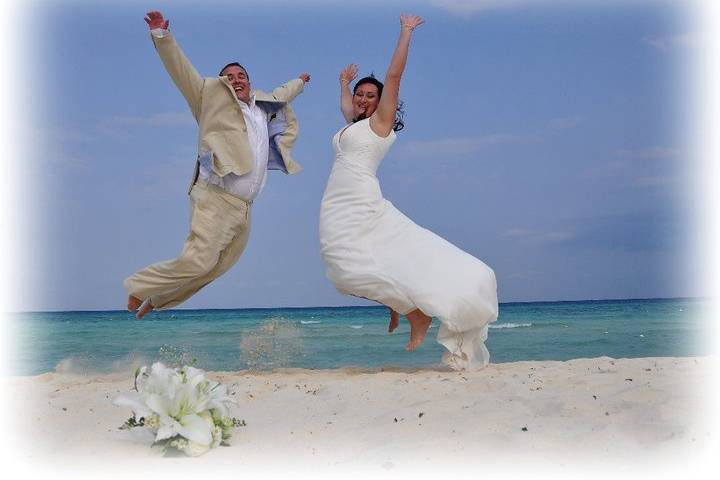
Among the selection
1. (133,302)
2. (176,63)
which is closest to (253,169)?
(176,63)

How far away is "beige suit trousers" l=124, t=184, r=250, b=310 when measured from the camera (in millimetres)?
6242

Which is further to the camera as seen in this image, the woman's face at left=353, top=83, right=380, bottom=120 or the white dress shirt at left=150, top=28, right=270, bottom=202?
the woman's face at left=353, top=83, right=380, bottom=120

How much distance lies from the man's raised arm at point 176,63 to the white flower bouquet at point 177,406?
301cm

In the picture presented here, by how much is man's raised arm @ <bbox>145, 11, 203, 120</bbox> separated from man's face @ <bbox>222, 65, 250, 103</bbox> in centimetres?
25

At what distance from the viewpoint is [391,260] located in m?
6.04

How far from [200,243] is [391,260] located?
1447mm

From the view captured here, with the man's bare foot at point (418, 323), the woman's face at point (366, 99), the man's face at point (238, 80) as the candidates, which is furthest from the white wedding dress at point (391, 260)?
the man's face at point (238, 80)

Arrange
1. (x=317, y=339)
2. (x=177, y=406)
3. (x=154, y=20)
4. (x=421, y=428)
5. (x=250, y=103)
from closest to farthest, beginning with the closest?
(x=177, y=406) → (x=421, y=428) → (x=154, y=20) → (x=250, y=103) → (x=317, y=339)

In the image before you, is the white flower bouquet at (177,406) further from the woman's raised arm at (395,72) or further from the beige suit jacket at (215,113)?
the woman's raised arm at (395,72)

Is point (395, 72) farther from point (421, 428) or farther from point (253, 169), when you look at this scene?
point (421, 428)

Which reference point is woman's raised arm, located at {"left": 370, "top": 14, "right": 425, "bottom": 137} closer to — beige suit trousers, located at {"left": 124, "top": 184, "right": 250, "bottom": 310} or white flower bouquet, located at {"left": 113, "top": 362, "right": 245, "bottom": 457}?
beige suit trousers, located at {"left": 124, "top": 184, "right": 250, "bottom": 310}

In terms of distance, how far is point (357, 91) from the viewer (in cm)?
650

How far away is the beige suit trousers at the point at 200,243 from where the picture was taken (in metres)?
6.24

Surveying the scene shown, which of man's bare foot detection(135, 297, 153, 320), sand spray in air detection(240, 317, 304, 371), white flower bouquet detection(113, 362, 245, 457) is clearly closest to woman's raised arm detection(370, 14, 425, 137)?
man's bare foot detection(135, 297, 153, 320)
